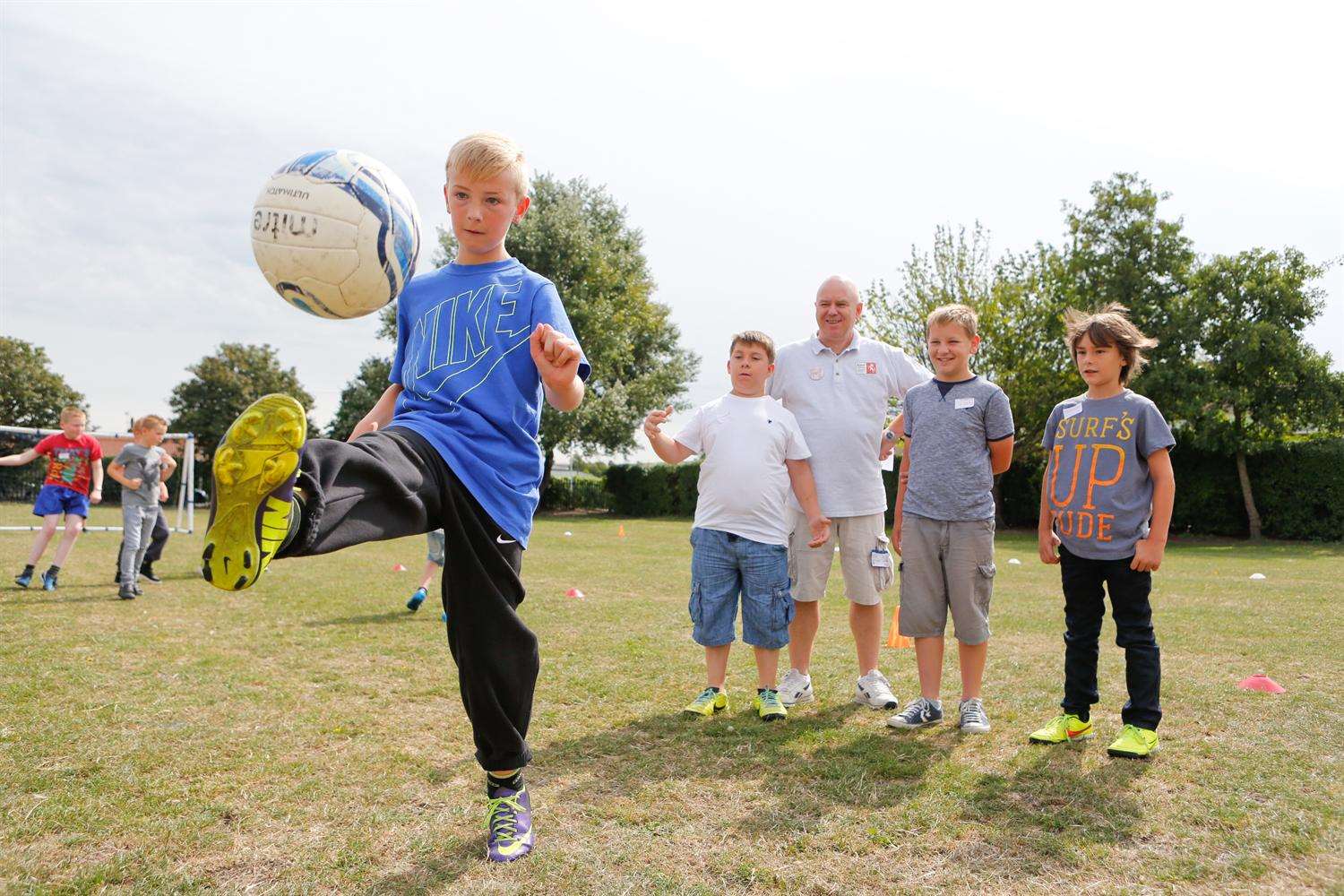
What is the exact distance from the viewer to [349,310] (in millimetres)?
3088

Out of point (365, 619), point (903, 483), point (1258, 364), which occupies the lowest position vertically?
point (365, 619)

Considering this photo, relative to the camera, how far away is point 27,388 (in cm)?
4903

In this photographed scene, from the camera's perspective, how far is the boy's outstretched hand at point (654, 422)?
4484 millimetres

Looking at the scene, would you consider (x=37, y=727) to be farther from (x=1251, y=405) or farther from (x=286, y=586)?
(x=1251, y=405)

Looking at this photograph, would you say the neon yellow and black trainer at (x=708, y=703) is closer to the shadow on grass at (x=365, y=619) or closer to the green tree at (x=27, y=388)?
the shadow on grass at (x=365, y=619)

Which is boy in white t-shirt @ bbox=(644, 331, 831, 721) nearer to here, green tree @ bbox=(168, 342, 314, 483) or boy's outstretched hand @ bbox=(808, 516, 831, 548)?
boy's outstretched hand @ bbox=(808, 516, 831, 548)

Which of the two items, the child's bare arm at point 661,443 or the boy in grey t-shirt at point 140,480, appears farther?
the boy in grey t-shirt at point 140,480

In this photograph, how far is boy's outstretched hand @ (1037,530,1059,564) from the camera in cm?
435

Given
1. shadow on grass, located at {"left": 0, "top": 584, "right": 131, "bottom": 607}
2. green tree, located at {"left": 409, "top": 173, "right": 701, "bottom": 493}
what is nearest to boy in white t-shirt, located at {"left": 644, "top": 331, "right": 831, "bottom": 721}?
shadow on grass, located at {"left": 0, "top": 584, "right": 131, "bottom": 607}

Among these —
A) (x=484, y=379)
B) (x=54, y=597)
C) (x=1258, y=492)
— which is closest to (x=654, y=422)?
(x=484, y=379)

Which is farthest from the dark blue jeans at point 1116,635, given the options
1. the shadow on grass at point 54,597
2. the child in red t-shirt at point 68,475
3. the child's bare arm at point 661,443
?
the child in red t-shirt at point 68,475

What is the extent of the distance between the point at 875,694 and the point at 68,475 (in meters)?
9.15

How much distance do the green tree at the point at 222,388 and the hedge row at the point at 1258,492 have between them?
3859 cm

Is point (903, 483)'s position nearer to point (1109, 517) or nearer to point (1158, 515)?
point (1109, 517)
